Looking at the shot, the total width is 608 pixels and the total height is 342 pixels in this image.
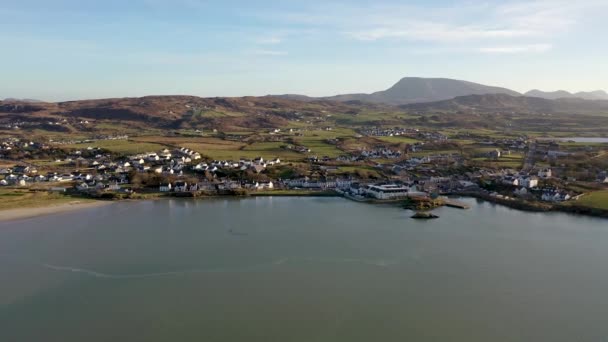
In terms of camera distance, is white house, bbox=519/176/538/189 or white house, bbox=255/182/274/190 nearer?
white house, bbox=519/176/538/189

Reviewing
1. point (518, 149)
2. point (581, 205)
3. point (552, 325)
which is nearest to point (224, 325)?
point (552, 325)

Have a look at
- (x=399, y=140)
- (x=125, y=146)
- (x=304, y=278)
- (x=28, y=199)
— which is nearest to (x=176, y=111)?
(x=125, y=146)

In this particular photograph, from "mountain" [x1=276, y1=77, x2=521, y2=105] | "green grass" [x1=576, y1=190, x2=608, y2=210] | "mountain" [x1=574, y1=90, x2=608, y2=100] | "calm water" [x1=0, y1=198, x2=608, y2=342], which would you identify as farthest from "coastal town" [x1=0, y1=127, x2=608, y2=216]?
"mountain" [x1=574, y1=90, x2=608, y2=100]

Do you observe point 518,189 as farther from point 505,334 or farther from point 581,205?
point 505,334

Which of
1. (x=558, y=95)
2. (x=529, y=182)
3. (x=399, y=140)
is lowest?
(x=529, y=182)

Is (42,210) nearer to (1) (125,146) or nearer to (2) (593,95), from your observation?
(1) (125,146)

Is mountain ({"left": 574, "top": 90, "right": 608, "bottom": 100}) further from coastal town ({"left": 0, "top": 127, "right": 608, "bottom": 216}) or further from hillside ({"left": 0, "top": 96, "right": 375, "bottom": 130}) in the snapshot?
coastal town ({"left": 0, "top": 127, "right": 608, "bottom": 216})

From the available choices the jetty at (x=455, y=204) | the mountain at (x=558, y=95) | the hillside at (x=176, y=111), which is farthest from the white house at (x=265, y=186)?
the mountain at (x=558, y=95)

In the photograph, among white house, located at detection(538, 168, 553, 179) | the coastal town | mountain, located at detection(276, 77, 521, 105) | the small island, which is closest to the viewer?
the small island
